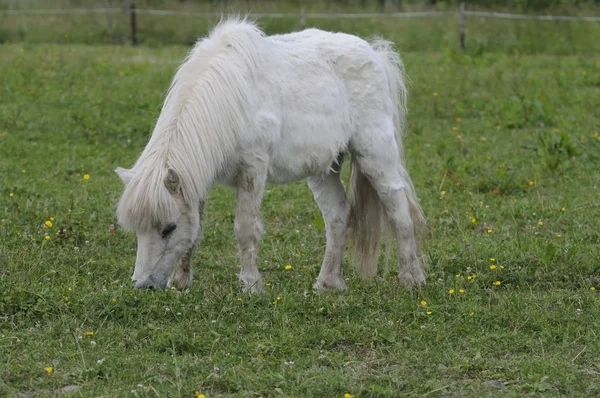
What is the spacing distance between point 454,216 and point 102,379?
4184 mm

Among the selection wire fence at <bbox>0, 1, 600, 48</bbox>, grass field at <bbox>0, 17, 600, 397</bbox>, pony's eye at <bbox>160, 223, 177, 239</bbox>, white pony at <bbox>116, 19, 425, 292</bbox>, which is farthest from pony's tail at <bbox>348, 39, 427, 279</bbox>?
wire fence at <bbox>0, 1, 600, 48</bbox>

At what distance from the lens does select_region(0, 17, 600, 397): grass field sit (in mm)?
4688

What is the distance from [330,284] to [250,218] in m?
0.91

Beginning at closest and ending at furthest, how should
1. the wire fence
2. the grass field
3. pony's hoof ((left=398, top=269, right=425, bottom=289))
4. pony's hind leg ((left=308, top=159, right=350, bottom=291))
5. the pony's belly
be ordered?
1. the grass field
2. the pony's belly
3. pony's hoof ((left=398, top=269, right=425, bottom=289))
4. pony's hind leg ((left=308, top=159, right=350, bottom=291))
5. the wire fence

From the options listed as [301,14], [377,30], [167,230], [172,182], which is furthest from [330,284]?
[301,14]

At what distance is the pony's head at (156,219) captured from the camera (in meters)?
5.41

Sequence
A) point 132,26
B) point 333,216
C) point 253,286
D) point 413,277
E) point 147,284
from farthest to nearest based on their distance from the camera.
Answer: point 132,26 → point 333,216 → point 413,277 → point 253,286 → point 147,284

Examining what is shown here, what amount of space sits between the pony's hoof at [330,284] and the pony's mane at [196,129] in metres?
1.15

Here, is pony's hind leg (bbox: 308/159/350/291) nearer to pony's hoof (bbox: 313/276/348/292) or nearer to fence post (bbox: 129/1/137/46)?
pony's hoof (bbox: 313/276/348/292)

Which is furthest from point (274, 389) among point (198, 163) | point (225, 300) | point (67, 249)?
point (67, 249)

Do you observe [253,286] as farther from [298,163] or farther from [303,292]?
[298,163]

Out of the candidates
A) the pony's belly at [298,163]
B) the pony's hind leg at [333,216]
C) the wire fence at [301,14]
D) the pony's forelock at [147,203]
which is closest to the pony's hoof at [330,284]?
the pony's hind leg at [333,216]

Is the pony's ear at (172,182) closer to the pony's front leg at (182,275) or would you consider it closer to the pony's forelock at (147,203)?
the pony's forelock at (147,203)

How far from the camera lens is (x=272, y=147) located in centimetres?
602
